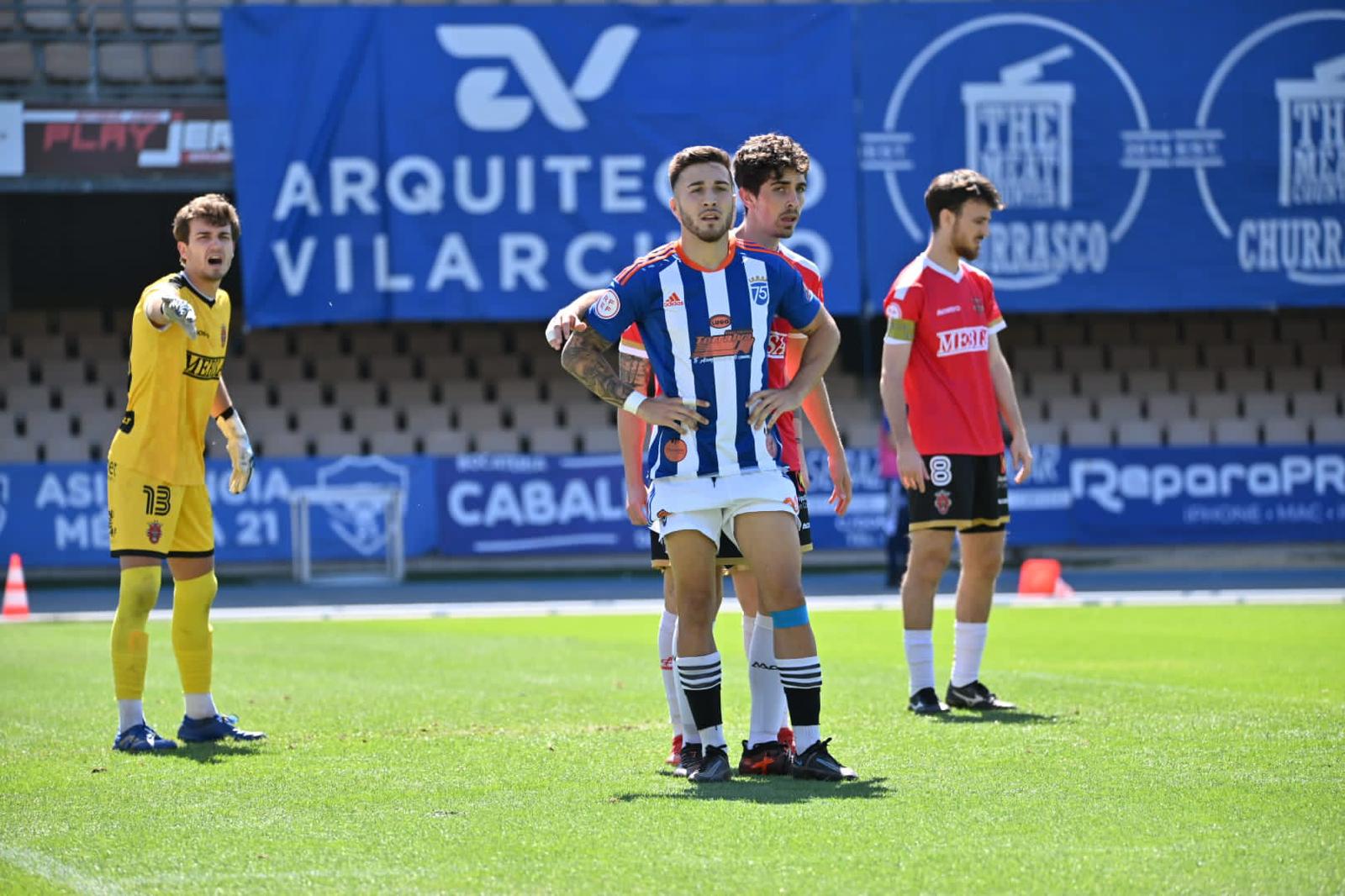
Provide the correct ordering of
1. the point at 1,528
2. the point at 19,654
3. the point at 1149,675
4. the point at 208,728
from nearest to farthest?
the point at 208,728
the point at 1149,675
the point at 19,654
the point at 1,528

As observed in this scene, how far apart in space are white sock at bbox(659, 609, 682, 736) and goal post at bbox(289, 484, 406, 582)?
13.5 m

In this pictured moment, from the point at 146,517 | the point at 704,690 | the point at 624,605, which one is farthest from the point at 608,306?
the point at 624,605

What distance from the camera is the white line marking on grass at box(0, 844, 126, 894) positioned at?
13.0 ft

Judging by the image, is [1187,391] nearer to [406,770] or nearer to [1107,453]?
[1107,453]

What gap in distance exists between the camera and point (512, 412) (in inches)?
860

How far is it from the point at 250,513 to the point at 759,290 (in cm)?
1500

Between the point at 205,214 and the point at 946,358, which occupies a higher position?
the point at 205,214

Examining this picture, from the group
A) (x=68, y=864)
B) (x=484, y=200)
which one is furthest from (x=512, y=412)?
(x=68, y=864)

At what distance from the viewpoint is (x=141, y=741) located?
6.44m

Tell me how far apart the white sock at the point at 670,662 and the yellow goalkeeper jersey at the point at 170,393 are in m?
1.97

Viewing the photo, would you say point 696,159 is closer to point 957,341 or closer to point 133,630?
point 957,341

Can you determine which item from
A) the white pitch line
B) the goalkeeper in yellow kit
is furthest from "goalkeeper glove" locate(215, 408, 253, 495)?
the white pitch line

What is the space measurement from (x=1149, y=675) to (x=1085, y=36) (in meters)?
13.3

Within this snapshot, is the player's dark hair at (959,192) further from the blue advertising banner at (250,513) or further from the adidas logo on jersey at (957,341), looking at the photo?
the blue advertising banner at (250,513)
